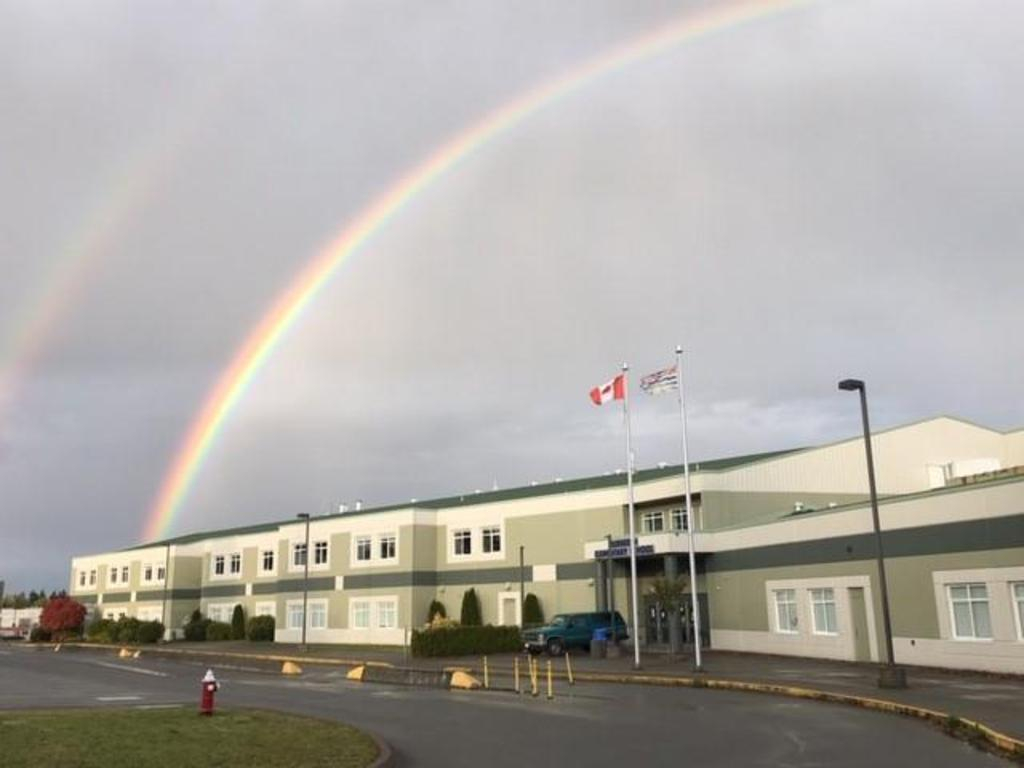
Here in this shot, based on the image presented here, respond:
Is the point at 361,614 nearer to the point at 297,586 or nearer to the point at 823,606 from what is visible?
the point at 297,586

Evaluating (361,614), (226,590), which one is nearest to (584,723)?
(361,614)

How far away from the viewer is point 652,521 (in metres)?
53.9

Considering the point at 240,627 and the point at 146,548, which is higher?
the point at 146,548

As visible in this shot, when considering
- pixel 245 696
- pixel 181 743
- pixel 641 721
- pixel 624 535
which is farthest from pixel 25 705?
pixel 624 535

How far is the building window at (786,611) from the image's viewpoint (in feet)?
130

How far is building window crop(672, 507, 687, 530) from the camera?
51.3m

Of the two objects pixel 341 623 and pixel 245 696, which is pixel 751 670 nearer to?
pixel 245 696

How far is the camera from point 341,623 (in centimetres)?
6431

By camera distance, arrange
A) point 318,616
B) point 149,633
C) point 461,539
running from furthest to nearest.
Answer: point 149,633 → point 318,616 → point 461,539

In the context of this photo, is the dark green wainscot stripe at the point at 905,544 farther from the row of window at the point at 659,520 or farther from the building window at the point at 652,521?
the building window at the point at 652,521

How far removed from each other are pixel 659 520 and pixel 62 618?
2469 inches

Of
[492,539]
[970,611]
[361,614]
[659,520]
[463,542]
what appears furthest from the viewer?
[361,614]

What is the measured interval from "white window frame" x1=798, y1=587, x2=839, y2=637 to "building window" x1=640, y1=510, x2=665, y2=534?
14982mm

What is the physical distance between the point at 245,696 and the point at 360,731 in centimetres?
1069
